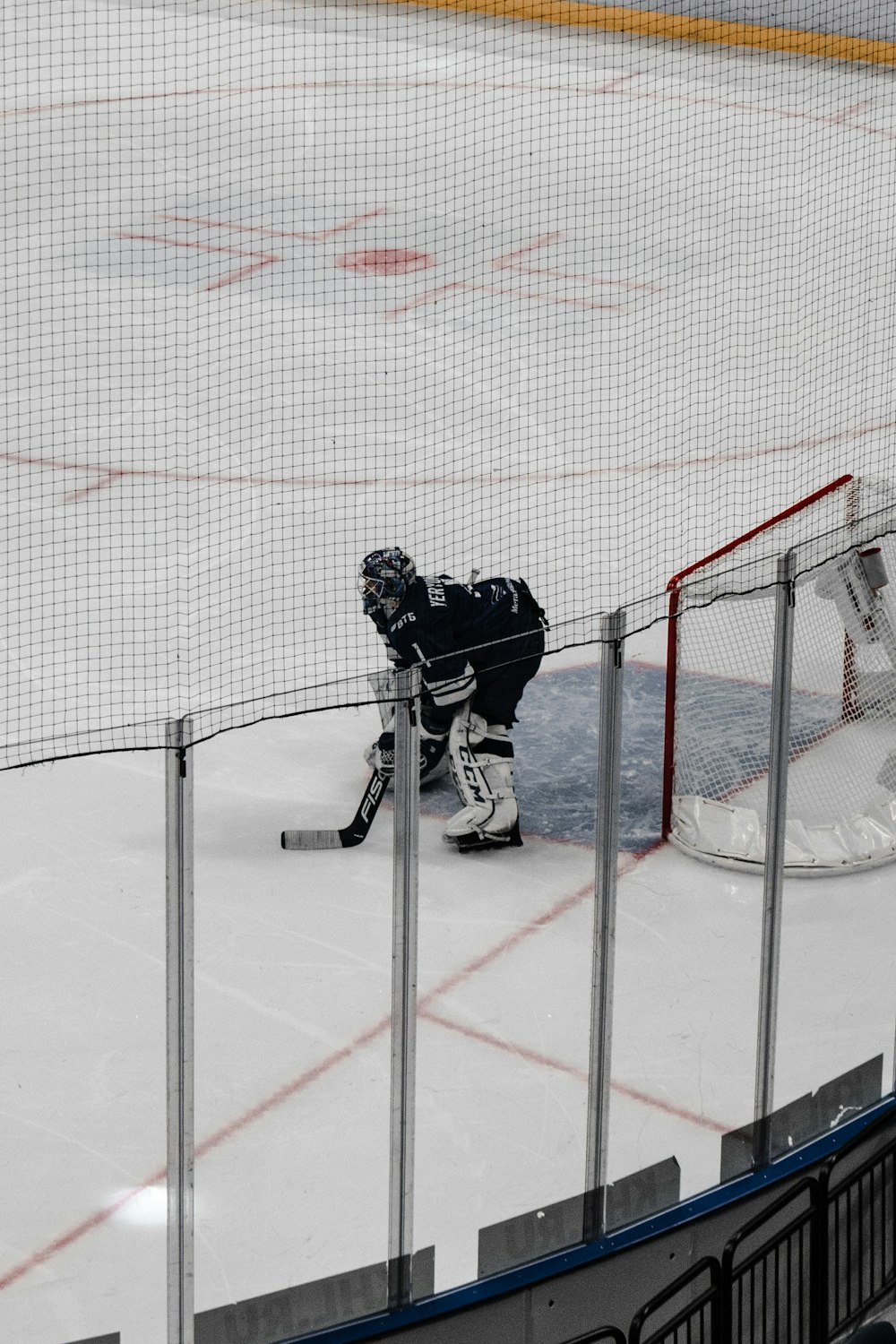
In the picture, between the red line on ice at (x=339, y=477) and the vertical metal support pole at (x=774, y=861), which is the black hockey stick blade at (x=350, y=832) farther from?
the red line on ice at (x=339, y=477)

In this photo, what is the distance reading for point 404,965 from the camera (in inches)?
94.0

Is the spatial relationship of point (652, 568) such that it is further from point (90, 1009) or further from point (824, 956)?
point (90, 1009)

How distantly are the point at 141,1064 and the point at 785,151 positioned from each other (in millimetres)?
9057

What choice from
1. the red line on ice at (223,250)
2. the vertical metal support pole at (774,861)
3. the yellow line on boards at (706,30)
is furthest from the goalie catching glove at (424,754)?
the yellow line on boards at (706,30)

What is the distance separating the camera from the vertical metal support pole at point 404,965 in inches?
93.3

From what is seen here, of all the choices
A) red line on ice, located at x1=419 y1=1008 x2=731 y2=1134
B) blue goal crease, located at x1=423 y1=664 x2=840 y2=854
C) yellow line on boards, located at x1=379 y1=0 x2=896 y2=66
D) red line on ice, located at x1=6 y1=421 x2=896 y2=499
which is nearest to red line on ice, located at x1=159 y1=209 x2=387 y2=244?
red line on ice, located at x1=6 y1=421 x2=896 y2=499

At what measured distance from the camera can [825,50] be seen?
11812 millimetres

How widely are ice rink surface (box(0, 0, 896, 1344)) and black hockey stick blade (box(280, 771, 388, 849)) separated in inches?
1.6

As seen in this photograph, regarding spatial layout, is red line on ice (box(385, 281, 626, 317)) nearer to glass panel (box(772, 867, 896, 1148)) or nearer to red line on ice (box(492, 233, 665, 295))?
red line on ice (box(492, 233, 665, 295))

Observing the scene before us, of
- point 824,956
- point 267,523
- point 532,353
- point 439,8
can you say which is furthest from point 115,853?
point 439,8

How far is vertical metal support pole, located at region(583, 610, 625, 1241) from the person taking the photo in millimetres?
2559

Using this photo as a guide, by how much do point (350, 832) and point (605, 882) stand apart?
591 millimetres

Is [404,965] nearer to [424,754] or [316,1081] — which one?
[316,1081]

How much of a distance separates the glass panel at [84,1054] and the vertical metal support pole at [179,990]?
0.50ft
